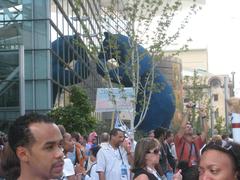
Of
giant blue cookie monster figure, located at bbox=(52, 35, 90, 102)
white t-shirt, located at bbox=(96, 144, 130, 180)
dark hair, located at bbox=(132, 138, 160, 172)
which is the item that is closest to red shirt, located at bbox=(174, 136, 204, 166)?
white t-shirt, located at bbox=(96, 144, 130, 180)

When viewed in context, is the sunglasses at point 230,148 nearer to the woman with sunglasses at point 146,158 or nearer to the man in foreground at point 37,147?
the man in foreground at point 37,147

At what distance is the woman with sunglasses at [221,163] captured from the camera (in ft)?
10.7

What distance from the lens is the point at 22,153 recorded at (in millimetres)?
3373

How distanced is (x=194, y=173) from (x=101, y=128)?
2648cm

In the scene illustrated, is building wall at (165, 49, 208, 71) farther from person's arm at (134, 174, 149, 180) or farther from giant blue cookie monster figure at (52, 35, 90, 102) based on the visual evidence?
person's arm at (134, 174, 149, 180)

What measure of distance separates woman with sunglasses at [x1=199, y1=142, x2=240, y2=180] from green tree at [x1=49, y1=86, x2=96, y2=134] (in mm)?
17630

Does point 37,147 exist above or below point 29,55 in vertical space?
below

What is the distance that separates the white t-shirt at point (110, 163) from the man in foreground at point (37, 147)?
622 cm

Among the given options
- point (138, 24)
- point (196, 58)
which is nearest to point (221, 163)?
point (138, 24)

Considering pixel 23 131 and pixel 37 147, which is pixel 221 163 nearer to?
pixel 37 147

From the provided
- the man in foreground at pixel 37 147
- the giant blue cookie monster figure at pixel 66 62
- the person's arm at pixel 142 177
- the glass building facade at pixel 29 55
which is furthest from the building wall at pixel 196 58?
the man in foreground at pixel 37 147

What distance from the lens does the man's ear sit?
11.0 feet

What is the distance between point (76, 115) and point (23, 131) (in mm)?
18209

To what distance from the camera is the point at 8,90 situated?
25.4 meters
